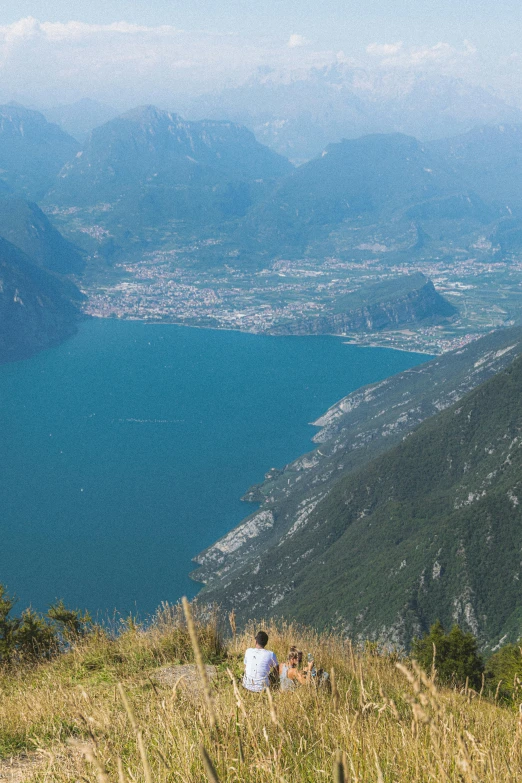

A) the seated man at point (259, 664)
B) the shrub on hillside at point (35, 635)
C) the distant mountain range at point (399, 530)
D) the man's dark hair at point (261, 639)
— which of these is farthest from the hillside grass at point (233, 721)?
the distant mountain range at point (399, 530)

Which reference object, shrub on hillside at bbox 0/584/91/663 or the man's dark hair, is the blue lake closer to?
shrub on hillside at bbox 0/584/91/663

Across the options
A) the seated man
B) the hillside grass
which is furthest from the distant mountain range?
the seated man

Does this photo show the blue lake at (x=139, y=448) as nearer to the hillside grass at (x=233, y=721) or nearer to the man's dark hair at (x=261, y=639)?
the hillside grass at (x=233, y=721)

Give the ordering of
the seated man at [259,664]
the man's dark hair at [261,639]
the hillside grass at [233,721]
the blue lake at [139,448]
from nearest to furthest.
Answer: the hillside grass at [233,721] → the seated man at [259,664] → the man's dark hair at [261,639] → the blue lake at [139,448]

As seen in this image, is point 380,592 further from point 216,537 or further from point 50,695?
point 50,695

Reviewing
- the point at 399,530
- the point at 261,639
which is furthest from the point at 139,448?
the point at 261,639

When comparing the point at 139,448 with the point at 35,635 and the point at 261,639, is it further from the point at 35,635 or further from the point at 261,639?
the point at 261,639

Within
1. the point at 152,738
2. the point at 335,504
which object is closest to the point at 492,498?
the point at 335,504
